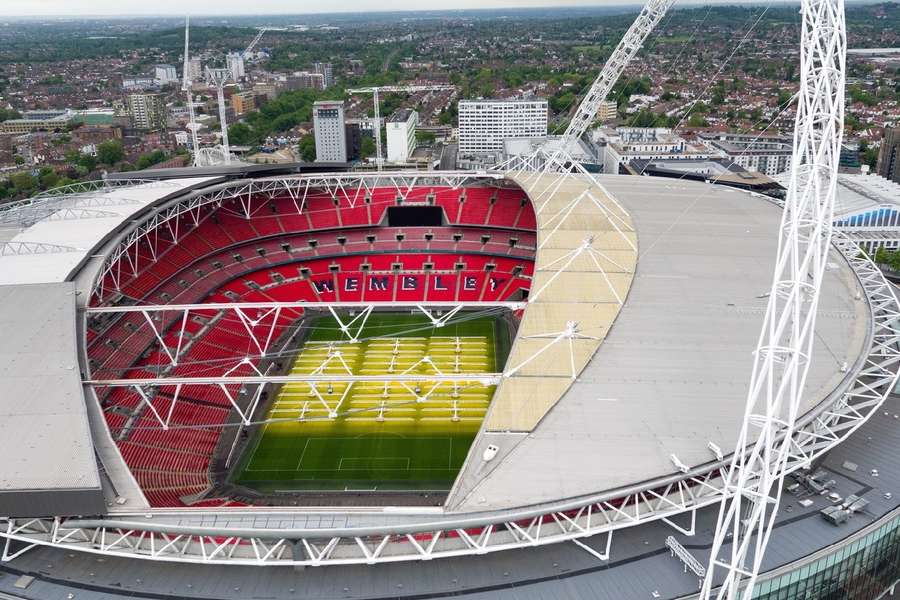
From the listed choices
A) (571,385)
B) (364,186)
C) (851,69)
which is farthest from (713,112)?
(571,385)

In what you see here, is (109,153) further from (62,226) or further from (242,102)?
(62,226)

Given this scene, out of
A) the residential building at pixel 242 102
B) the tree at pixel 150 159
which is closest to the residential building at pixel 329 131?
the tree at pixel 150 159

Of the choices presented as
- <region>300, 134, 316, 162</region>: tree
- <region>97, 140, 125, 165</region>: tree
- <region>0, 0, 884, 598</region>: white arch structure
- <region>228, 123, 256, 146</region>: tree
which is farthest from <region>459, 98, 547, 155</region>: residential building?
<region>0, 0, 884, 598</region>: white arch structure

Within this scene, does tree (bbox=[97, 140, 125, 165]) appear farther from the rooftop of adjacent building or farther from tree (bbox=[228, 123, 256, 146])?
the rooftop of adjacent building

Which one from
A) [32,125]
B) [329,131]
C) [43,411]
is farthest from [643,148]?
[32,125]

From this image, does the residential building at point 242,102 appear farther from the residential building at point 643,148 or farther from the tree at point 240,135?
the residential building at point 643,148

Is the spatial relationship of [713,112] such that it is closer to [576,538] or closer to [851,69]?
[851,69]
